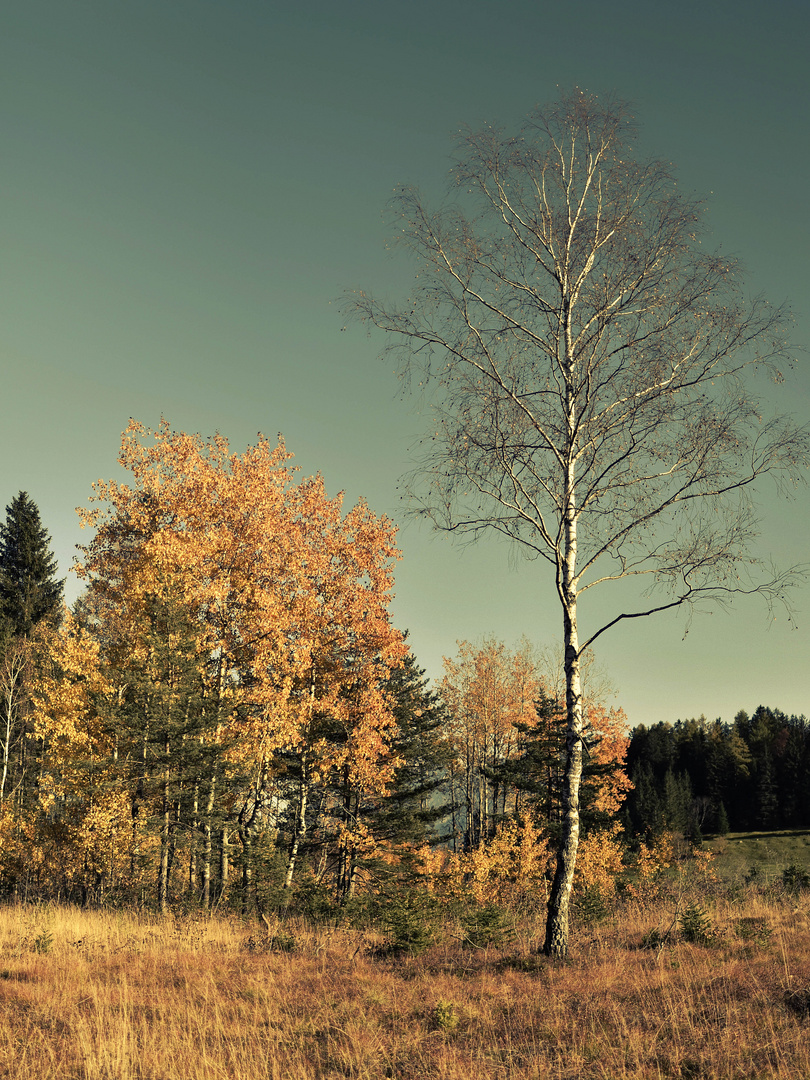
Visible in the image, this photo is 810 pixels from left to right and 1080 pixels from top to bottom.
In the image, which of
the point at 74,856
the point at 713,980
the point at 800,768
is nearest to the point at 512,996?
the point at 713,980

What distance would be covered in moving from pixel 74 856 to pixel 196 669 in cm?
760

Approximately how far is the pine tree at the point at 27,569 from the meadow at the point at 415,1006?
71.9ft

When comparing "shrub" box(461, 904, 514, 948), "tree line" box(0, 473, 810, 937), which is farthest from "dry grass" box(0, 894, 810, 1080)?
"tree line" box(0, 473, 810, 937)

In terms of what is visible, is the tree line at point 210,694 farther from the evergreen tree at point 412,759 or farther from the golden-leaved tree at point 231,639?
the evergreen tree at point 412,759

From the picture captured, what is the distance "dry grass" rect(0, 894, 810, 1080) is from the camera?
→ 5.07m

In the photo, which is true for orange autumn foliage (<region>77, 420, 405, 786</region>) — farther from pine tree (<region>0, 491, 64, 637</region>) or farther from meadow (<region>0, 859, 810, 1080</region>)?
pine tree (<region>0, 491, 64, 637</region>)

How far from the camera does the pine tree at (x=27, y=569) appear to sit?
97.4ft

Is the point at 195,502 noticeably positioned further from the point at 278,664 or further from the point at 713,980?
the point at 713,980

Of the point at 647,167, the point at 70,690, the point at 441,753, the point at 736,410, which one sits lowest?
the point at 441,753

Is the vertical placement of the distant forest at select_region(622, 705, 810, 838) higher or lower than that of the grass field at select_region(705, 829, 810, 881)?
higher

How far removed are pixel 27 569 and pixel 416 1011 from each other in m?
30.2

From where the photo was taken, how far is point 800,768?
73.5 meters

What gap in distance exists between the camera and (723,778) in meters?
80.6

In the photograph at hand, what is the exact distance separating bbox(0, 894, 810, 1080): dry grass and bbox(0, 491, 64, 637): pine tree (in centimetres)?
2258
